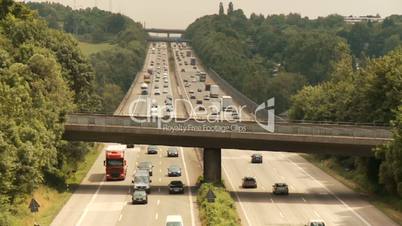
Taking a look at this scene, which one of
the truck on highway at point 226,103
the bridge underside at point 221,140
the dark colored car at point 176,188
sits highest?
the bridge underside at point 221,140

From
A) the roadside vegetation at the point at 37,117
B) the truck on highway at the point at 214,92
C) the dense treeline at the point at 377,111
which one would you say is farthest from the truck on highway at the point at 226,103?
the dense treeline at the point at 377,111

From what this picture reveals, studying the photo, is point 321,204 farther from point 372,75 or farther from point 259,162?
point 259,162

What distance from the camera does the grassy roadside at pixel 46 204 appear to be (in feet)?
193

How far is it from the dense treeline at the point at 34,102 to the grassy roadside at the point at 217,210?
1343 centimetres

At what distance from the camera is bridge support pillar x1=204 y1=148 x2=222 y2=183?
259 ft

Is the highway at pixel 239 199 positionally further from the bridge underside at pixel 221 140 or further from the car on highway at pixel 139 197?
the bridge underside at pixel 221 140

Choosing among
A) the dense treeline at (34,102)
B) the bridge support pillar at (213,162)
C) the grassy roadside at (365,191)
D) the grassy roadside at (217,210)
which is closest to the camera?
the grassy roadside at (217,210)

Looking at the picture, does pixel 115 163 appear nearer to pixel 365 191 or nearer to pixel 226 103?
pixel 365 191

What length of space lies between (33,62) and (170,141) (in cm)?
1809

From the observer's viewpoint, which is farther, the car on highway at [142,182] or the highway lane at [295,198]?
the car on highway at [142,182]

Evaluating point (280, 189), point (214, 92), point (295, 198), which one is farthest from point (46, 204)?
point (214, 92)

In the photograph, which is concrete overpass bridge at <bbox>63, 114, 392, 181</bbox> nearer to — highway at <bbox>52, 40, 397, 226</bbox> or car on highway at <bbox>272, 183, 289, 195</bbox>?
car on highway at <bbox>272, 183, 289, 195</bbox>

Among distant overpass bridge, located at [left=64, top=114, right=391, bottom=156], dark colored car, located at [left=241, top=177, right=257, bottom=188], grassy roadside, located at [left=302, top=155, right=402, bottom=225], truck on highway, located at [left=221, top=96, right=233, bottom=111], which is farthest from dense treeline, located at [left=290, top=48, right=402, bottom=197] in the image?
truck on highway, located at [left=221, top=96, right=233, bottom=111]


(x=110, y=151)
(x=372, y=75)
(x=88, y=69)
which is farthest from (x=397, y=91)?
(x=88, y=69)
